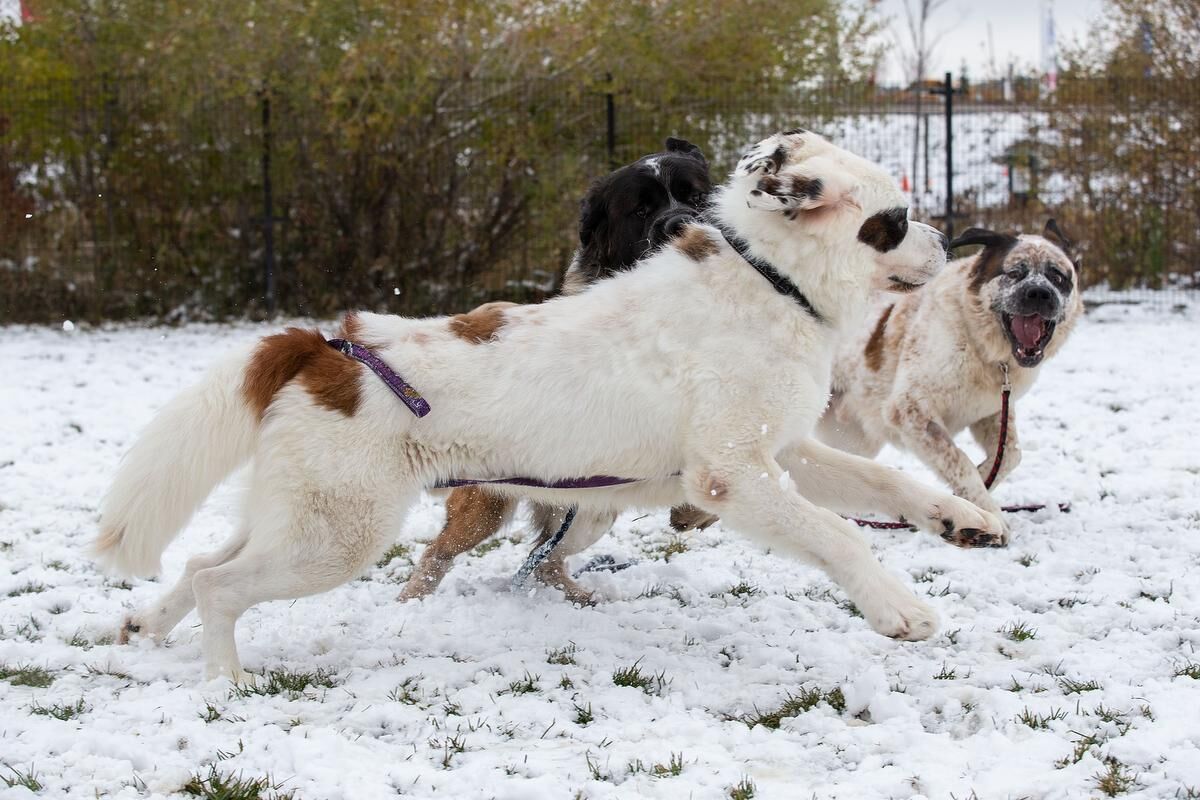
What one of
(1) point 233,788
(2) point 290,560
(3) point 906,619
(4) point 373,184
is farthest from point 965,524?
(4) point 373,184

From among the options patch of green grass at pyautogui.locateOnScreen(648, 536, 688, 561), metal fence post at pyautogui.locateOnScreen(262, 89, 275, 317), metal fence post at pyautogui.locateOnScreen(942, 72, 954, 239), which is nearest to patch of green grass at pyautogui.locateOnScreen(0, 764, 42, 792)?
patch of green grass at pyautogui.locateOnScreen(648, 536, 688, 561)

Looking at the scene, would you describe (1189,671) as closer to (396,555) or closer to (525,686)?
(525,686)

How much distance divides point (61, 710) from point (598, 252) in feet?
8.39

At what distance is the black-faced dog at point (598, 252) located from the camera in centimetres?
445

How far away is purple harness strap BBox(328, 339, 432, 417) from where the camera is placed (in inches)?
137

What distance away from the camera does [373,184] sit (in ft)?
41.6

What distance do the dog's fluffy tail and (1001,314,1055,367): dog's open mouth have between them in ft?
11.5

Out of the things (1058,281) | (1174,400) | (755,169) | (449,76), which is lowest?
(1174,400)

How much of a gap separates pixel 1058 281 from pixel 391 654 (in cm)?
363

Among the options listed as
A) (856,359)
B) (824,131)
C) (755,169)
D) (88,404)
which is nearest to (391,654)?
(755,169)

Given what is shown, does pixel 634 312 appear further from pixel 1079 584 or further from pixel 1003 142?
pixel 1003 142

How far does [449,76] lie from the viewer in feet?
41.5

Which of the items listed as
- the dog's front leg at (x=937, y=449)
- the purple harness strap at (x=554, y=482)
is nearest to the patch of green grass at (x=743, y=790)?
the purple harness strap at (x=554, y=482)

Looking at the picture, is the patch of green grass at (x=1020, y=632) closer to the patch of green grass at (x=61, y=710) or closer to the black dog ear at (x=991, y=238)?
the black dog ear at (x=991, y=238)
